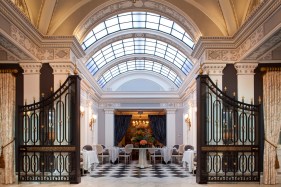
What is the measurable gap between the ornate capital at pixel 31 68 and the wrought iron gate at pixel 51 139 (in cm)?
107

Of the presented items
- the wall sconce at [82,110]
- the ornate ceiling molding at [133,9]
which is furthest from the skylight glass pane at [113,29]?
the ornate ceiling molding at [133,9]

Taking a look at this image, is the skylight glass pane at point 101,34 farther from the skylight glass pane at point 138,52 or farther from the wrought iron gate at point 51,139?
the wrought iron gate at point 51,139

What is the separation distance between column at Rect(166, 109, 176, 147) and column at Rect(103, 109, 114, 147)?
3.45 meters

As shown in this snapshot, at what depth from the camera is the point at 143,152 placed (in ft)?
64.6

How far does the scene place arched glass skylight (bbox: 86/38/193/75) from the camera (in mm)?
21344

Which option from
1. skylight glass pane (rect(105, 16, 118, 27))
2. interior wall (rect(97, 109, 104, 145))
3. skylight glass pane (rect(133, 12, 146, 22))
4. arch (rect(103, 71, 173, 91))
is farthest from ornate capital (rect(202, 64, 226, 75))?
arch (rect(103, 71, 173, 91))

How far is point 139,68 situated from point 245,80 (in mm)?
15354

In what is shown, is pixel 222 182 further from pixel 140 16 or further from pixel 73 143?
pixel 140 16

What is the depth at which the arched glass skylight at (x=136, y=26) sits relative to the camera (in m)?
17.7

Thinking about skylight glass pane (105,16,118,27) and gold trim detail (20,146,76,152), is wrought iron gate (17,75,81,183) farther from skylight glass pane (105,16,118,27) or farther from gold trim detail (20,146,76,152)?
skylight glass pane (105,16,118,27)

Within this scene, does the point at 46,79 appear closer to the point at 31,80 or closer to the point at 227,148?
the point at 31,80

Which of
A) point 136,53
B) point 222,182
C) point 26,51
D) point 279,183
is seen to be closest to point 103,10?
point 26,51

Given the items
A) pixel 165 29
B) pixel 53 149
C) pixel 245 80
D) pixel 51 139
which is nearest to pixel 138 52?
pixel 165 29

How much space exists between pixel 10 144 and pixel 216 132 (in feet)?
18.8
